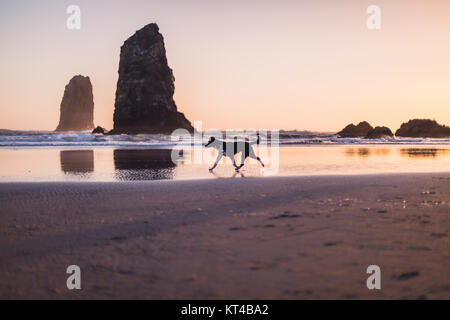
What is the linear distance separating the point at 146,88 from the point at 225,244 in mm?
78246

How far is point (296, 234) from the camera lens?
14.1 feet

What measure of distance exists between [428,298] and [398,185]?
6225mm

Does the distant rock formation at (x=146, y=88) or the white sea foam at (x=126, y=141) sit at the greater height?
the distant rock formation at (x=146, y=88)

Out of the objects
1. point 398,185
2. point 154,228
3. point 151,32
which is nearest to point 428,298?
point 154,228

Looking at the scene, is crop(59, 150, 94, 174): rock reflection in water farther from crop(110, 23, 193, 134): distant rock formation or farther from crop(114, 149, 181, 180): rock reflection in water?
crop(110, 23, 193, 134): distant rock formation

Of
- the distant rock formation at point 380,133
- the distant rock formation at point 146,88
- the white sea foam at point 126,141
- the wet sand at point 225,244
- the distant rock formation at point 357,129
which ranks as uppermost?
the distant rock formation at point 146,88

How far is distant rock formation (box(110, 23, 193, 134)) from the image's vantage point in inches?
2995

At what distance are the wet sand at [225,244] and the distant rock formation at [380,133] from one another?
144 feet

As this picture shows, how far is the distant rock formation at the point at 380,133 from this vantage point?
47.7m

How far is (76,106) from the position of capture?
18325cm

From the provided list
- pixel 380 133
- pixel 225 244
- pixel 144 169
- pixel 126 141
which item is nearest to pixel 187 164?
pixel 144 169

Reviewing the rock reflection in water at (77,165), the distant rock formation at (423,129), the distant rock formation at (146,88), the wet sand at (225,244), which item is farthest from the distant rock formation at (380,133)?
the wet sand at (225,244)

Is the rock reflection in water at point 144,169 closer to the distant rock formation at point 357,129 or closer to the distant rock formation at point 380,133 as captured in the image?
the distant rock formation at point 380,133
